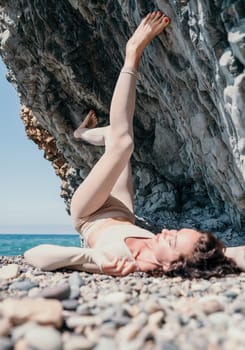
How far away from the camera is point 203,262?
4016mm

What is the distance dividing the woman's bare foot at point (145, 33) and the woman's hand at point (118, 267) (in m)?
3.07

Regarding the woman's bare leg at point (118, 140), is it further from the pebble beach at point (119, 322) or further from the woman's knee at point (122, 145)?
the pebble beach at point (119, 322)

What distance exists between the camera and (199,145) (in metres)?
8.06

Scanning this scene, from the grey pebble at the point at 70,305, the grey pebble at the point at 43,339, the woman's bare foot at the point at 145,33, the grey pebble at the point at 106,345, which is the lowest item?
the grey pebble at the point at 70,305

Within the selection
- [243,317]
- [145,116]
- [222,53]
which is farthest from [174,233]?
[145,116]

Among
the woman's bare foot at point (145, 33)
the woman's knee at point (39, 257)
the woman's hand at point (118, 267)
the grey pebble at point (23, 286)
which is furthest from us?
the woman's bare foot at point (145, 33)

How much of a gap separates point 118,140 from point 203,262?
2.19 meters

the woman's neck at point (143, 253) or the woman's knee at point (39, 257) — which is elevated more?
the woman's knee at point (39, 257)

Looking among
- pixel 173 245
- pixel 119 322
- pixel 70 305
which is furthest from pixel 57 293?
pixel 173 245

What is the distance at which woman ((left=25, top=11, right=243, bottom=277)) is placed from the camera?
4.04 metres

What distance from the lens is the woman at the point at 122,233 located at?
4039 mm

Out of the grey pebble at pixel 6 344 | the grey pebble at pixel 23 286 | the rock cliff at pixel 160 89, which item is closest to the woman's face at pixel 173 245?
the grey pebble at pixel 23 286

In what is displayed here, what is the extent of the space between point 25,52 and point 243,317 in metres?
10.6

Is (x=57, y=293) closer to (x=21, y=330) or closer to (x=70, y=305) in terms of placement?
(x=70, y=305)
